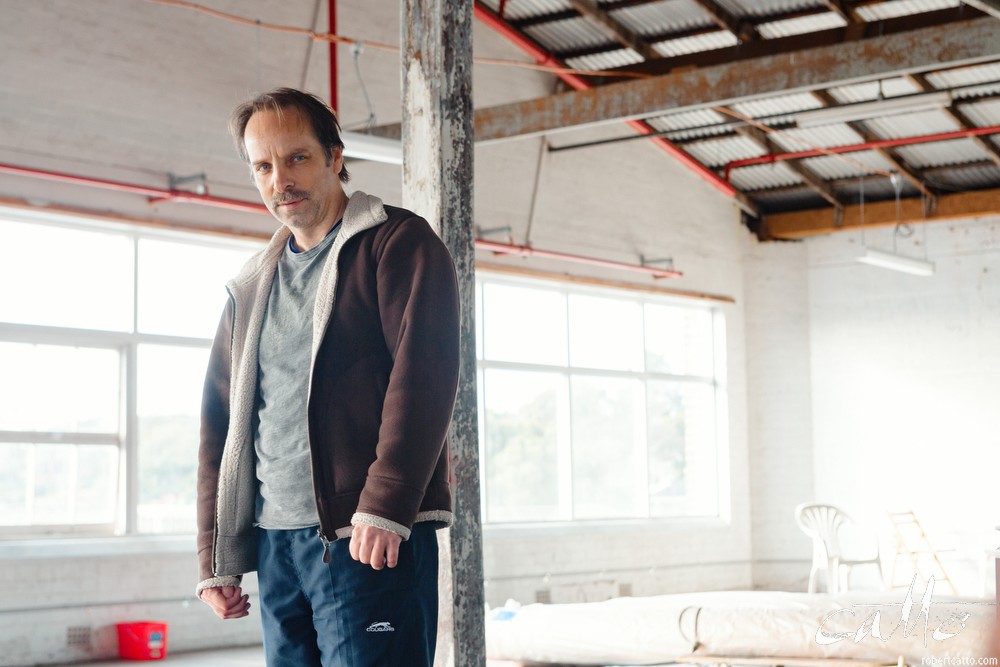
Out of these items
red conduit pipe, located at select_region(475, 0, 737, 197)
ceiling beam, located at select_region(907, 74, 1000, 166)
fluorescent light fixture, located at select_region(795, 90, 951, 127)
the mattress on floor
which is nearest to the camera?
the mattress on floor

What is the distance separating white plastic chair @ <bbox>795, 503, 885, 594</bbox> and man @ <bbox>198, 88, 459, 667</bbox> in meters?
9.38

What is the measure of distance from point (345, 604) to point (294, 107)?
0.84 m

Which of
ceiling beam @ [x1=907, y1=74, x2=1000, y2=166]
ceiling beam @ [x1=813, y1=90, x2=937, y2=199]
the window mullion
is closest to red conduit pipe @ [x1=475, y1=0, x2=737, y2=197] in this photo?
ceiling beam @ [x1=813, y1=90, x2=937, y2=199]

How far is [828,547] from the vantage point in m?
11.4

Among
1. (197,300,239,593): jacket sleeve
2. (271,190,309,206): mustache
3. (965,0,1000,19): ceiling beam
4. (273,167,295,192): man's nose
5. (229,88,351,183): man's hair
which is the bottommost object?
(197,300,239,593): jacket sleeve

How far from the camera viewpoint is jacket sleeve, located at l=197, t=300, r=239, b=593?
2111 mm

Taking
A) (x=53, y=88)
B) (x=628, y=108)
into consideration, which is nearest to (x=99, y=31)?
(x=53, y=88)

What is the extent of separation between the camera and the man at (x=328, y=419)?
187 cm

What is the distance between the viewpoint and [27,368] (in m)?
7.93

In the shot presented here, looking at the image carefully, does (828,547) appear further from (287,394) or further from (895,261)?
(287,394)

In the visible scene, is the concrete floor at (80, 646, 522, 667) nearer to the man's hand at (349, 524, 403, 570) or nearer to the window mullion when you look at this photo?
the window mullion

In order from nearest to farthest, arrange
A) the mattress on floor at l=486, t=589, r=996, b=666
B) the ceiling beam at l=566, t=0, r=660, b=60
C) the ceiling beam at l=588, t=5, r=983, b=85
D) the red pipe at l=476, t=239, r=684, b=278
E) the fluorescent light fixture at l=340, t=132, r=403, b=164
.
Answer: the mattress on floor at l=486, t=589, r=996, b=666
the fluorescent light fixture at l=340, t=132, r=403, b=164
the ceiling beam at l=588, t=5, r=983, b=85
the ceiling beam at l=566, t=0, r=660, b=60
the red pipe at l=476, t=239, r=684, b=278

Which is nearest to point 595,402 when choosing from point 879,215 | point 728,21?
point 879,215

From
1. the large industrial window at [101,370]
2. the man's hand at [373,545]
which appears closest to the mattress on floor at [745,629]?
the large industrial window at [101,370]
